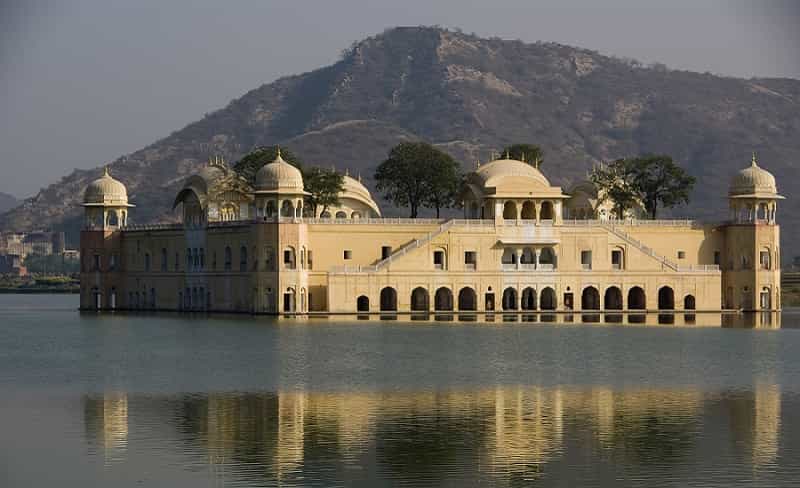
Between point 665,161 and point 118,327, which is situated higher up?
point 665,161

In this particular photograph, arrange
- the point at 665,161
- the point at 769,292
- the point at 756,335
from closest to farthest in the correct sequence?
the point at 756,335 < the point at 769,292 < the point at 665,161

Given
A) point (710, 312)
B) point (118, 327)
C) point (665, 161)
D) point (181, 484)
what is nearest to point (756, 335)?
point (710, 312)

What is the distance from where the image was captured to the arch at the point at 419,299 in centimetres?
7762

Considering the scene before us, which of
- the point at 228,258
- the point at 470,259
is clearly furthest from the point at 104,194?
the point at 470,259

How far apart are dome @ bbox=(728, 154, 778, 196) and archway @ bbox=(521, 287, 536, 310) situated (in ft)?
38.8

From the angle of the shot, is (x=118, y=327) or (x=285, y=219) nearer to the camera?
(x=118, y=327)

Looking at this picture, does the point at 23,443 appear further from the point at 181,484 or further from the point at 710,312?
the point at 710,312

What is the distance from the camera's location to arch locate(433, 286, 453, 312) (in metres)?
77.5

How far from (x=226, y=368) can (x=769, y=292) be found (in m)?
43.2

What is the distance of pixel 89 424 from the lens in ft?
104

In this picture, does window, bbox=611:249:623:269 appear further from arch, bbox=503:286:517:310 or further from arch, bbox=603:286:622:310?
arch, bbox=503:286:517:310

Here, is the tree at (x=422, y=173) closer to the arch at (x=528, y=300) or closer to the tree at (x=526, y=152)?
the tree at (x=526, y=152)

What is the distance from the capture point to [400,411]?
33500mm

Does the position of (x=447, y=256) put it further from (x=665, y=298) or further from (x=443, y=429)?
(x=443, y=429)
